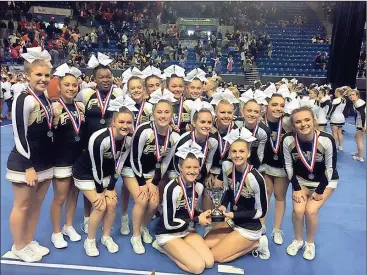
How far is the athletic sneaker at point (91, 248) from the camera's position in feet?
9.36

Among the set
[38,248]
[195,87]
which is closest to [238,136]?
[195,87]

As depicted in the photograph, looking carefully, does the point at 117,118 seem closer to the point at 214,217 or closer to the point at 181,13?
the point at 214,217

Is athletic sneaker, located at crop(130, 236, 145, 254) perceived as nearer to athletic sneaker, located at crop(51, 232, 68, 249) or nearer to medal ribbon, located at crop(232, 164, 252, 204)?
athletic sneaker, located at crop(51, 232, 68, 249)

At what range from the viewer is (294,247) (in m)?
3.03

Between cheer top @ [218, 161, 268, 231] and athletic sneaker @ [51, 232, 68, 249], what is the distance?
137 centimetres

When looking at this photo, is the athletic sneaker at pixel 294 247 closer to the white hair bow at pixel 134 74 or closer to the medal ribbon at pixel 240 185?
the medal ribbon at pixel 240 185

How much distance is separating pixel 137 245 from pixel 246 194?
1008 mm

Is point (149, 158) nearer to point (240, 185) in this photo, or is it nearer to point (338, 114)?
point (240, 185)

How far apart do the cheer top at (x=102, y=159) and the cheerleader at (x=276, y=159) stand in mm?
1207

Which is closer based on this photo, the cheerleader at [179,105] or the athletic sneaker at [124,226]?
the athletic sneaker at [124,226]

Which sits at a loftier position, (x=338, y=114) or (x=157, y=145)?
(x=157, y=145)

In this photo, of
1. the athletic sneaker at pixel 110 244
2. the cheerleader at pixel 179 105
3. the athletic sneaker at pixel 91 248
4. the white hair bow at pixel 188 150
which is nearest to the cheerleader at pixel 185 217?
the white hair bow at pixel 188 150

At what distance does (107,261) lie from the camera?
2.81m

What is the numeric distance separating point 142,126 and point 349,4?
31.6 feet
